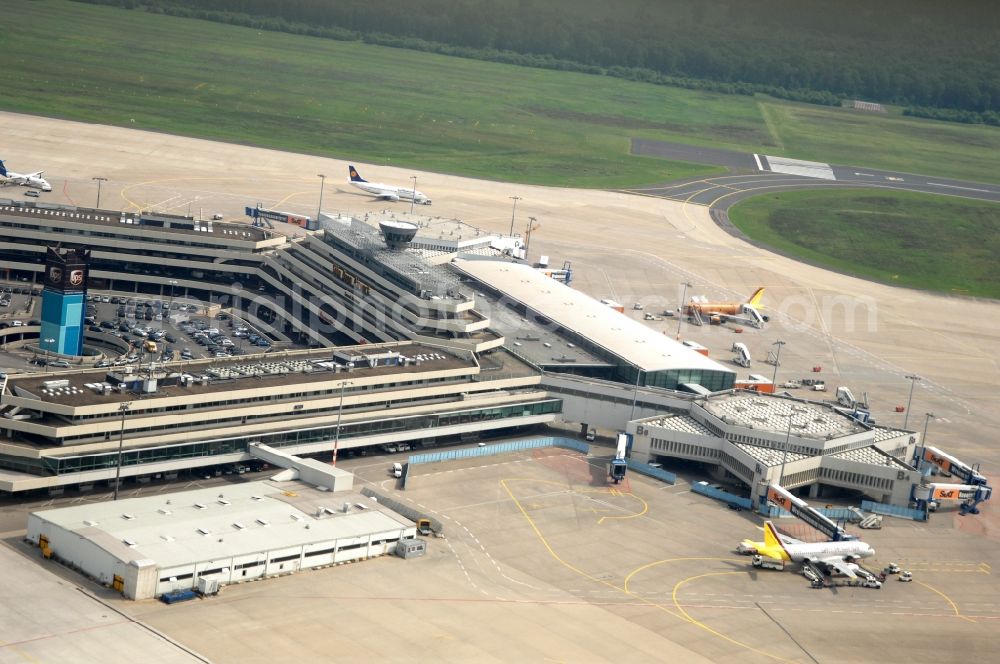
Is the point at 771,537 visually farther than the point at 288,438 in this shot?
No

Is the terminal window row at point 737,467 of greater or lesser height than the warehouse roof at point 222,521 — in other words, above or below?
above

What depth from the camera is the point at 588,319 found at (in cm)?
15600

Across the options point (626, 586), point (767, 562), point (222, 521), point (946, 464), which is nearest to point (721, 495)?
point (767, 562)

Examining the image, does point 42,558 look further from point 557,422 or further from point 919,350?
point 919,350

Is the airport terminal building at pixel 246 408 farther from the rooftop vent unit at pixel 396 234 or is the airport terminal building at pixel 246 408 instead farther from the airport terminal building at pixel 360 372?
the rooftop vent unit at pixel 396 234

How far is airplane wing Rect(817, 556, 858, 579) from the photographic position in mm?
107250

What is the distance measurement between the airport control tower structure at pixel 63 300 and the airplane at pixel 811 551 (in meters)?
70.7

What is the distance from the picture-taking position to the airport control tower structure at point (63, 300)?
140 m

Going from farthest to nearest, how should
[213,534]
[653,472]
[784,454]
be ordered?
1. [653,472]
2. [784,454]
3. [213,534]

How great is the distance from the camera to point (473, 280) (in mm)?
169750

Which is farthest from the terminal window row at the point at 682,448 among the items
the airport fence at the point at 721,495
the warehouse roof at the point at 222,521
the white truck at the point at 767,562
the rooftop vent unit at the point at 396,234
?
the rooftop vent unit at the point at 396,234

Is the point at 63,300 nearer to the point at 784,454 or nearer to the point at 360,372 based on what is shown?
the point at 360,372

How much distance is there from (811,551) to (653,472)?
68.7ft

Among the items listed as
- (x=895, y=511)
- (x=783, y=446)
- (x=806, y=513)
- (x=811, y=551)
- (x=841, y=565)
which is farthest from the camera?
(x=783, y=446)
